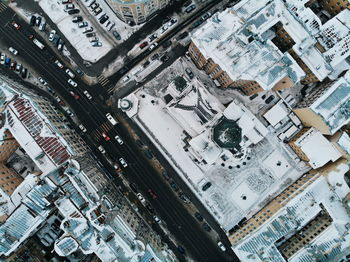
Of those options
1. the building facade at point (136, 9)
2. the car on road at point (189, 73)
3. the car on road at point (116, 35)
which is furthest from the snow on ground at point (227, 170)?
the building facade at point (136, 9)

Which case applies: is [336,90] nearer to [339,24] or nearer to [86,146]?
[339,24]

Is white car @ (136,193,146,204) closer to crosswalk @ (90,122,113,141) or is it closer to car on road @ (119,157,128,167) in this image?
car on road @ (119,157,128,167)

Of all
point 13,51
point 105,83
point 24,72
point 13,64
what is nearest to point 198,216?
point 105,83

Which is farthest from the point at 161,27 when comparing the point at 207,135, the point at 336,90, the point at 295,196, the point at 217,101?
the point at 295,196

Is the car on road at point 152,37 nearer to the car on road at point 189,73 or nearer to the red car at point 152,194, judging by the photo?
the car on road at point 189,73

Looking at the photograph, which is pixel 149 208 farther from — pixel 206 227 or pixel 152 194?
pixel 206 227
